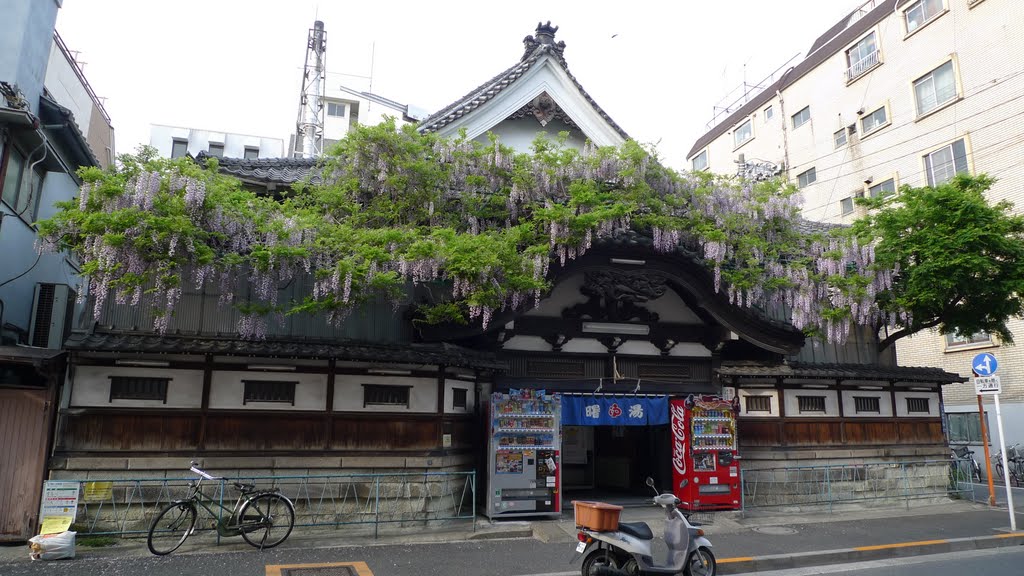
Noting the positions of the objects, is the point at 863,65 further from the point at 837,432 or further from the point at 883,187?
the point at 837,432

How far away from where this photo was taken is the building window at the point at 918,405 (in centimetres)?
1634

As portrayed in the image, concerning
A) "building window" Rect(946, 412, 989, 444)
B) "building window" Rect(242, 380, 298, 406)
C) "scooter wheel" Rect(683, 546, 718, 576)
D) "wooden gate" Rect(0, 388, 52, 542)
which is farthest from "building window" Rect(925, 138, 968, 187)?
"wooden gate" Rect(0, 388, 52, 542)

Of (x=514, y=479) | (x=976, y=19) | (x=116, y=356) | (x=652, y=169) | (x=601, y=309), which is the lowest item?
(x=514, y=479)

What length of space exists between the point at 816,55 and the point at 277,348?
3311 centimetres

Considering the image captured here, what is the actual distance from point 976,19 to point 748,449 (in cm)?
2141

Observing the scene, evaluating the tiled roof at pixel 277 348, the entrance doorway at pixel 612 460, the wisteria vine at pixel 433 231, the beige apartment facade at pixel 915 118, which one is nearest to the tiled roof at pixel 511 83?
the wisteria vine at pixel 433 231

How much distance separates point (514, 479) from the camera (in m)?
11.8

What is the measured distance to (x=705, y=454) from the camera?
13.3 metres

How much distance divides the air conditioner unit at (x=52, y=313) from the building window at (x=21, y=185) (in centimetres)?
165

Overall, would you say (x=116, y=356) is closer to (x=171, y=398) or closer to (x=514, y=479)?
(x=171, y=398)

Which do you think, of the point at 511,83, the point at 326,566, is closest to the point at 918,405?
the point at 511,83

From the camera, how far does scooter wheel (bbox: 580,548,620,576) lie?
7851 millimetres

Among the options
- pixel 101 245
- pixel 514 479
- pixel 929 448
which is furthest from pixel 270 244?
pixel 929 448

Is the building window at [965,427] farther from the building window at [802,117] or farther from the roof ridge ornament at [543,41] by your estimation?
the roof ridge ornament at [543,41]
